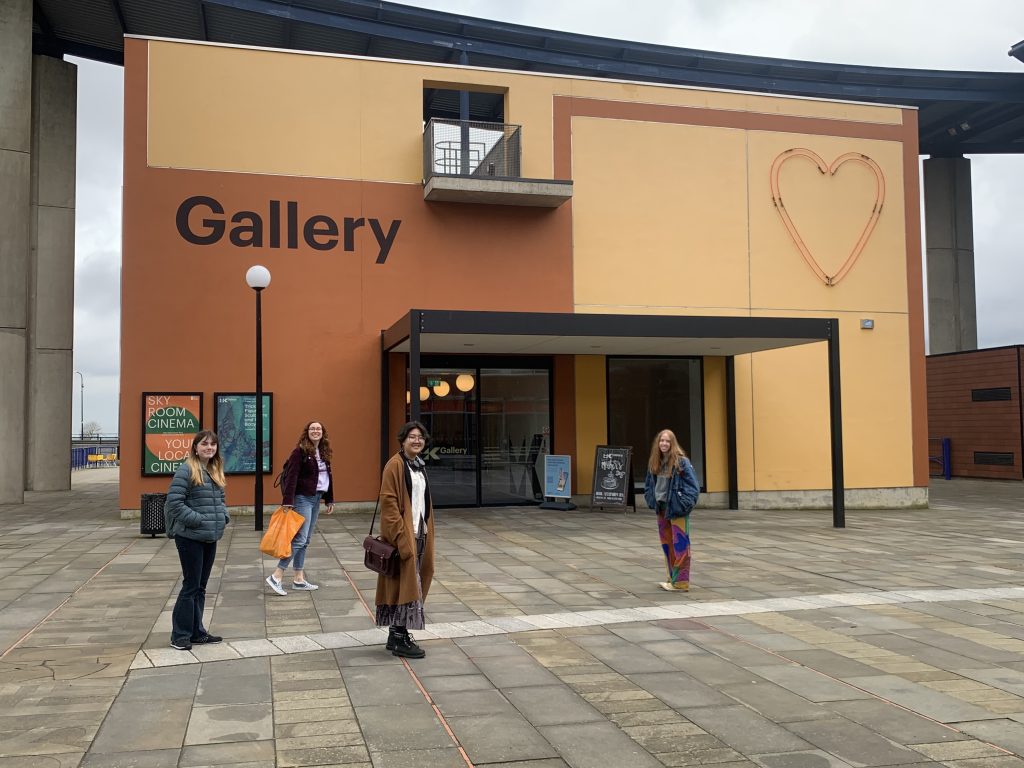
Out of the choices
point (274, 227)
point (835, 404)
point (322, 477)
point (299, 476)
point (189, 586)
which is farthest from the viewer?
point (274, 227)

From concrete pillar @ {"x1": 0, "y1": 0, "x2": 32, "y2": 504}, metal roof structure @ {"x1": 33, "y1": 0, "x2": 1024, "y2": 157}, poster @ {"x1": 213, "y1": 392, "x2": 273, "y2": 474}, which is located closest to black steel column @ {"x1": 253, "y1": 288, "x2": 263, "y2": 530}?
poster @ {"x1": 213, "y1": 392, "x2": 273, "y2": 474}

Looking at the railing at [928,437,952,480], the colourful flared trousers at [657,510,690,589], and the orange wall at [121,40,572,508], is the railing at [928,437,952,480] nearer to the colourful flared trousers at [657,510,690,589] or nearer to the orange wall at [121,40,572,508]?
the orange wall at [121,40,572,508]

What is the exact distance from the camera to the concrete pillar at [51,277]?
23453 millimetres

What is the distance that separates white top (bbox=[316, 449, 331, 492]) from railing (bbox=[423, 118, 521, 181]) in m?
8.35

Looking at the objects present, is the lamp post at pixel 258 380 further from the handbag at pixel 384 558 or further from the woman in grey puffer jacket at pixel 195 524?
the handbag at pixel 384 558

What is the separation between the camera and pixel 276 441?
1585 cm

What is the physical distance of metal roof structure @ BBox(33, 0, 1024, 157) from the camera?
2392 centimetres

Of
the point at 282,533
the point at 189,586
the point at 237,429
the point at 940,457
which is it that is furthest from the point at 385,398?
the point at 940,457

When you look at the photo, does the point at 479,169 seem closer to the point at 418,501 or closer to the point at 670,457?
the point at 670,457

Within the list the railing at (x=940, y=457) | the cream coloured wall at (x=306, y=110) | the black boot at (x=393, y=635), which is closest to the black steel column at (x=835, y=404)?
the cream coloured wall at (x=306, y=110)

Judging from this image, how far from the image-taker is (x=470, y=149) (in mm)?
16719

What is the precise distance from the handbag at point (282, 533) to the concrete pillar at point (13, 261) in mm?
13129

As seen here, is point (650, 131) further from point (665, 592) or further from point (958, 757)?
point (958, 757)

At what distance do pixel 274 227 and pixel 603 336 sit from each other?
6331 mm
